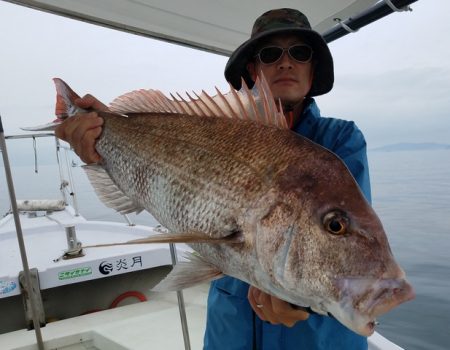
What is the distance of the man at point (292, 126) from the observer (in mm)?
1442

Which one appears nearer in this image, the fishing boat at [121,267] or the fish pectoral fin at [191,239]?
the fish pectoral fin at [191,239]

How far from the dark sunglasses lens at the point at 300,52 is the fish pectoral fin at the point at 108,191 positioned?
1067 mm

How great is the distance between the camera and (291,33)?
1.78 meters

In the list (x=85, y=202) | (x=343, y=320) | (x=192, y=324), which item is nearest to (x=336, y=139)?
(x=343, y=320)

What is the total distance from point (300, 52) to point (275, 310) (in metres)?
1.30

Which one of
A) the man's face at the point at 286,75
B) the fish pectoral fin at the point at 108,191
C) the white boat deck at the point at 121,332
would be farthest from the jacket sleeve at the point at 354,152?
the white boat deck at the point at 121,332

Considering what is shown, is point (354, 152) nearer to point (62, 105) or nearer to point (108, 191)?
point (108, 191)

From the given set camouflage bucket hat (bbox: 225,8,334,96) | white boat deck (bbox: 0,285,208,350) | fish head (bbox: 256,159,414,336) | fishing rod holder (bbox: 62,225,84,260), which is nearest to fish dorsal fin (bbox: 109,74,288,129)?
fish head (bbox: 256,159,414,336)

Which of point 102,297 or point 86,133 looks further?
point 102,297

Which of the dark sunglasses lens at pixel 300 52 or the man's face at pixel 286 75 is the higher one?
the dark sunglasses lens at pixel 300 52

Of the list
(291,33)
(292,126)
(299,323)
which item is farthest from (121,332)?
(291,33)

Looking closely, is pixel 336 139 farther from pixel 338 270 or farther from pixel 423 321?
pixel 423 321

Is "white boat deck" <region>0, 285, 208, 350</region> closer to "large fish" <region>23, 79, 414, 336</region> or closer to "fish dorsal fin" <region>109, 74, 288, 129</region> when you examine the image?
"large fish" <region>23, 79, 414, 336</region>

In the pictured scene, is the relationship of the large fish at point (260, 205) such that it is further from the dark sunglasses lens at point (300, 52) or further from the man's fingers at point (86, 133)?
the dark sunglasses lens at point (300, 52)
